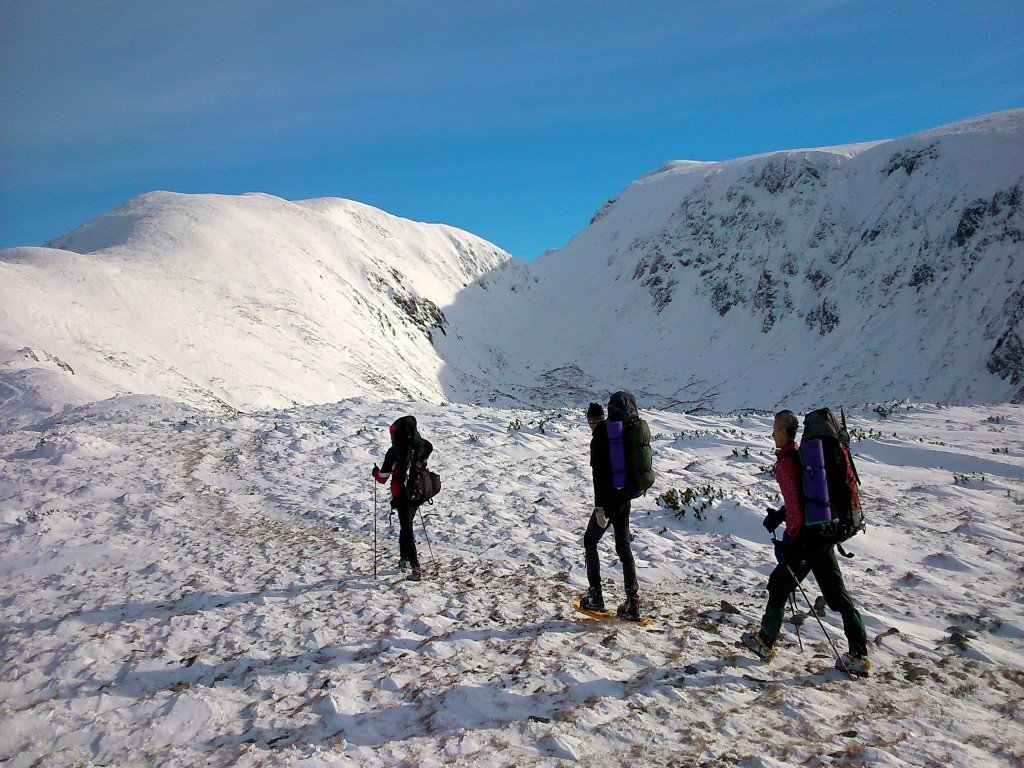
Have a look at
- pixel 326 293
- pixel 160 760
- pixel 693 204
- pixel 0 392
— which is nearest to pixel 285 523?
pixel 160 760

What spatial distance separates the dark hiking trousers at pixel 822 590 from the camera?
5.11 meters

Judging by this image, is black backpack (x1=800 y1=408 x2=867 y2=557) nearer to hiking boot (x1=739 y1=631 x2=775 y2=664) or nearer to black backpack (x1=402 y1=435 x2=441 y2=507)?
hiking boot (x1=739 y1=631 x2=775 y2=664)

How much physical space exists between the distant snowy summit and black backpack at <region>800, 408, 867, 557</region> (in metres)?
22.7

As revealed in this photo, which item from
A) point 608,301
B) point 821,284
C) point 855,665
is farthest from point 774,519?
point 608,301

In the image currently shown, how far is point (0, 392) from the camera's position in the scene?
1973 cm

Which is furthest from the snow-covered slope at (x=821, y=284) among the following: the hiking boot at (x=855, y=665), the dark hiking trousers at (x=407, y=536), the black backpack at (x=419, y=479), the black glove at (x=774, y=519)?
the dark hiking trousers at (x=407, y=536)

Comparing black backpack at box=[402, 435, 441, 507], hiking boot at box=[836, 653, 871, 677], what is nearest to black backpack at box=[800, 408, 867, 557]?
hiking boot at box=[836, 653, 871, 677]

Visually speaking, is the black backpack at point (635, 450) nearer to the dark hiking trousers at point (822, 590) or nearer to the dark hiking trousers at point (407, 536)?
the dark hiking trousers at point (822, 590)

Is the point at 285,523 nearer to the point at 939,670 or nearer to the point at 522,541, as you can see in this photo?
the point at 522,541

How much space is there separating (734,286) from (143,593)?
54.4m

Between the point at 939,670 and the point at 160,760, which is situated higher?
the point at 160,760

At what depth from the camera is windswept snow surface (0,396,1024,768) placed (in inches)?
169

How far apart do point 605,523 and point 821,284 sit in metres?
50.2

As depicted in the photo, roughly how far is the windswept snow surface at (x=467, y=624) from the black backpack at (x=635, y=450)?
1.53 m
